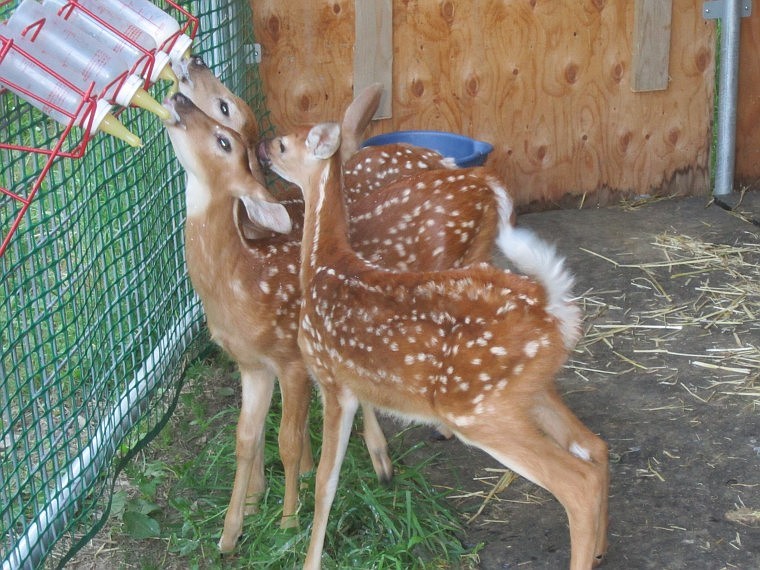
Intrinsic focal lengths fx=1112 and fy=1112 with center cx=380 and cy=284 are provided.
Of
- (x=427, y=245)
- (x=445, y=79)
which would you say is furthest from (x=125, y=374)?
(x=445, y=79)

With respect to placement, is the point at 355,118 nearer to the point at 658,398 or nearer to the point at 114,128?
the point at 658,398

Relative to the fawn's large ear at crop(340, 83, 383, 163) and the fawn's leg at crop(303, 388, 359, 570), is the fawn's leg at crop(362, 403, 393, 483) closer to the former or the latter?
the fawn's leg at crop(303, 388, 359, 570)

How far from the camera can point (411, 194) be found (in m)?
3.87

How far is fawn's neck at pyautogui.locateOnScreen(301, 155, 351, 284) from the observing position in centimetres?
343

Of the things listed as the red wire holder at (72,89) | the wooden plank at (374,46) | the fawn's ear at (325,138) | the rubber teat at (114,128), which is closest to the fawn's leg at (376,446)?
the fawn's ear at (325,138)

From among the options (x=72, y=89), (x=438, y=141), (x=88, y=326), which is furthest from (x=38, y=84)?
(x=438, y=141)

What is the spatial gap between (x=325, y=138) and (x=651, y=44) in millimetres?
3106

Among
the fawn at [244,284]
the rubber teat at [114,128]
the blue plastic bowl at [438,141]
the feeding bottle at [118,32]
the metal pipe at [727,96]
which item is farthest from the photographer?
A: the metal pipe at [727,96]

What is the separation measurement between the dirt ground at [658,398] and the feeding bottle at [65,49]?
1.76 meters

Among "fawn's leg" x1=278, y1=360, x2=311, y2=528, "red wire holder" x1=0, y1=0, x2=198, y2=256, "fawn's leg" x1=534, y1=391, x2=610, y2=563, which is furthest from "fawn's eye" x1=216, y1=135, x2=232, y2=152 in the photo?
"fawn's leg" x1=534, y1=391, x2=610, y2=563

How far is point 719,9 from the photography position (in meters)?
6.00

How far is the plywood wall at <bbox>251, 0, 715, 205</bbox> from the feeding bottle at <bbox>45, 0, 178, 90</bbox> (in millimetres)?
2775

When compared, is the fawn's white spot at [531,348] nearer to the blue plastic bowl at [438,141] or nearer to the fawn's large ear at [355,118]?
the fawn's large ear at [355,118]

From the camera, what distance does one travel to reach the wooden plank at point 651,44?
19.5ft
